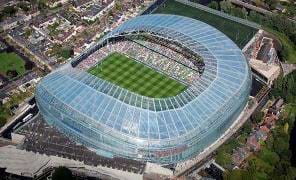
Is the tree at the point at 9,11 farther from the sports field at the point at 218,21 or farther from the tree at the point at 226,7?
the tree at the point at 226,7

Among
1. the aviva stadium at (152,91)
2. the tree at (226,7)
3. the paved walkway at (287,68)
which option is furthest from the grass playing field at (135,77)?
the tree at (226,7)

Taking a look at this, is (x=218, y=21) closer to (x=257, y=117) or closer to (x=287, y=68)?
(x=287, y=68)

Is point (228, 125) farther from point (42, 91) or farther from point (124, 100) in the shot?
point (42, 91)

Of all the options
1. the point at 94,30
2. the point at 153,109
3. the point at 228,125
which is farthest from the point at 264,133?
the point at 94,30

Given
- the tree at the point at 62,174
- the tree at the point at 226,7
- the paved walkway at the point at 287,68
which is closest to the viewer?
the tree at the point at 62,174

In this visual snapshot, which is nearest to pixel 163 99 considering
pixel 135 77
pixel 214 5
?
pixel 135 77

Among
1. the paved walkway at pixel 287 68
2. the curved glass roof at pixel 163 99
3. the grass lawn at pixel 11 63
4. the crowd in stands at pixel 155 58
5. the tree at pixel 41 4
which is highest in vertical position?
the curved glass roof at pixel 163 99

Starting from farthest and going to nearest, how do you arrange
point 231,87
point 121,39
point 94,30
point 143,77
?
point 94,30 < point 121,39 < point 143,77 < point 231,87
